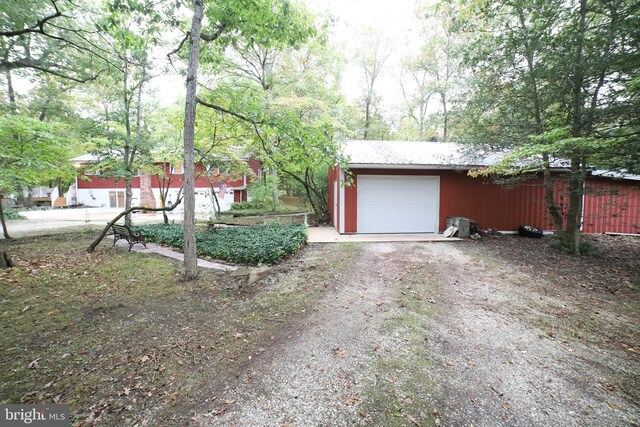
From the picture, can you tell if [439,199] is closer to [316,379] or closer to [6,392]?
[316,379]

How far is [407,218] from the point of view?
9508 mm

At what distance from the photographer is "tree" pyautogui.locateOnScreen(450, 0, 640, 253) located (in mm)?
4973

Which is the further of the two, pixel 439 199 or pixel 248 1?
pixel 439 199

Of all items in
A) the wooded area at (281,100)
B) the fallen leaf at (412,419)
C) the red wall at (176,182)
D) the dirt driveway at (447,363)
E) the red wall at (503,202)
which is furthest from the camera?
the red wall at (176,182)

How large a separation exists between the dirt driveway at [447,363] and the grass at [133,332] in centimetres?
37

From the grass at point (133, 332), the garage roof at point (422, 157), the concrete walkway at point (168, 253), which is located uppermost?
the garage roof at point (422, 157)

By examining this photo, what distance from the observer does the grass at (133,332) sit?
2.21 meters

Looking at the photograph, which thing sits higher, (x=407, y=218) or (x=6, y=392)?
(x=407, y=218)

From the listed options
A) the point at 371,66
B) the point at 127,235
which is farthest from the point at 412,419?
the point at 371,66

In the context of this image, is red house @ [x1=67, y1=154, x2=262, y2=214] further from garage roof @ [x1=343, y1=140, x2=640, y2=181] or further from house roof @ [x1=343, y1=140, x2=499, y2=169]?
garage roof @ [x1=343, y1=140, x2=640, y2=181]

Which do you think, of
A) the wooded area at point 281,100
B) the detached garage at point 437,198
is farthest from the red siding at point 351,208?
the wooded area at point 281,100

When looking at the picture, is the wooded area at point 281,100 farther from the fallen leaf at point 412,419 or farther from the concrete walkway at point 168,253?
the fallen leaf at point 412,419

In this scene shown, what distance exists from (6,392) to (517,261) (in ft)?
28.8

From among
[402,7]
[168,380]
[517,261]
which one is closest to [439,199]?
[517,261]
